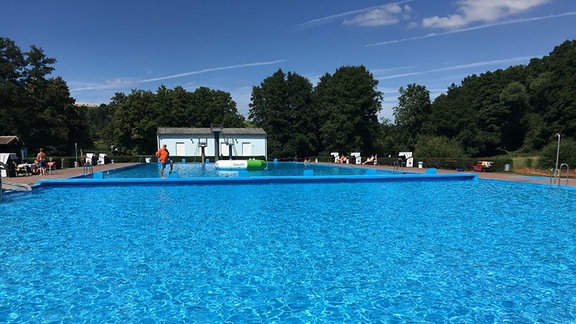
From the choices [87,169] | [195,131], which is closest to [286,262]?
[87,169]

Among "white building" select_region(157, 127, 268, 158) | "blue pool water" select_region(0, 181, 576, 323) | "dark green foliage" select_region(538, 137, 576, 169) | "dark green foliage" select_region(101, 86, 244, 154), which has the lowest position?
"blue pool water" select_region(0, 181, 576, 323)

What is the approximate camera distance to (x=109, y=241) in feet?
22.1

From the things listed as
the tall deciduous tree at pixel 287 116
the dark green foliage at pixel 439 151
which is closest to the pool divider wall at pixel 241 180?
the dark green foliage at pixel 439 151

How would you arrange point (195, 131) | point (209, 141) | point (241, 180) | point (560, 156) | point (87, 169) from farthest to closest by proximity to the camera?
point (209, 141)
point (195, 131)
point (87, 169)
point (560, 156)
point (241, 180)

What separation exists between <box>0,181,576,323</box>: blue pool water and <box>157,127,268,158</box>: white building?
27735 millimetres

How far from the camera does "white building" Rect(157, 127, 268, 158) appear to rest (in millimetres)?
Result: 38281

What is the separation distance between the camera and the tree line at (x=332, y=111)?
3641 centimetres

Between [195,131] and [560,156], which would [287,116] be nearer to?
[195,131]

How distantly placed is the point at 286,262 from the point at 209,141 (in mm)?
34924

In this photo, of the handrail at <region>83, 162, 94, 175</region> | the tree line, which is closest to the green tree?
the tree line

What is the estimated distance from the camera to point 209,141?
39250 mm

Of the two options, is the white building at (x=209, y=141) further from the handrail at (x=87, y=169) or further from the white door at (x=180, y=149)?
the handrail at (x=87, y=169)

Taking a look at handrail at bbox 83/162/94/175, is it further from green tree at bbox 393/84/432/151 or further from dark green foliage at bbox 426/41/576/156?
dark green foliage at bbox 426/41/576/156

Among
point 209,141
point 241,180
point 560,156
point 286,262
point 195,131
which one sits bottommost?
point 286,262
